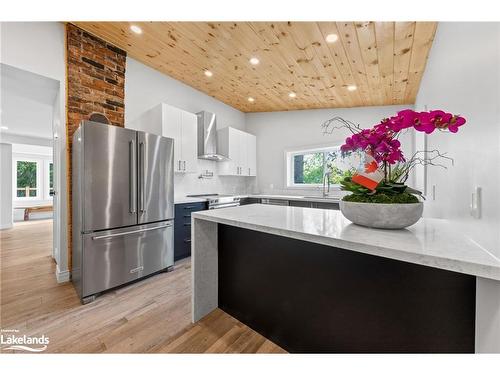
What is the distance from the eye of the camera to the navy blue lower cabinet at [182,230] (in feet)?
9.90

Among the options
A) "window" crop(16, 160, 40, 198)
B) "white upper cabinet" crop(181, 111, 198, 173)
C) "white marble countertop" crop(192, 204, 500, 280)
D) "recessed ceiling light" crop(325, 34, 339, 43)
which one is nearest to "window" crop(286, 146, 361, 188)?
"white upper cabinet" crop(181, 111, 198, 173)

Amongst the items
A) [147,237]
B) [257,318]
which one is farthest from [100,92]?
[257,318]

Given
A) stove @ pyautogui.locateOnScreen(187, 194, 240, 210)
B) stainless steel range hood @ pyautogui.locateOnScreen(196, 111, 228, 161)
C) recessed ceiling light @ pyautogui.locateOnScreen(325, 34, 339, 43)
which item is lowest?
stove @ pyautogui.locateOnScreen(187, 194, 240, 210)

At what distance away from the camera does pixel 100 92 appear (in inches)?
107

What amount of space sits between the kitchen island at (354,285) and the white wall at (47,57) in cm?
192

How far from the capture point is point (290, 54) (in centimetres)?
263

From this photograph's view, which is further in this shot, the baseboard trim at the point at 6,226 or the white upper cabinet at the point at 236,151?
the baseboard trim at the point at 6,226

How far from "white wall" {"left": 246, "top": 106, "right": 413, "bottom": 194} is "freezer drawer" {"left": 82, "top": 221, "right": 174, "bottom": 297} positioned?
9.25ft

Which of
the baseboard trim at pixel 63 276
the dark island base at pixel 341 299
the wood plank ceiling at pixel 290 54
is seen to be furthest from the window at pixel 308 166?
the baseboard trim at pixel 63 276

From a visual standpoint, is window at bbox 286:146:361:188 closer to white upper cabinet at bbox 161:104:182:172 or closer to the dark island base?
white upper cabinet at bbox 161:104:182:172

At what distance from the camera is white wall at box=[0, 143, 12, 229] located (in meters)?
5.45

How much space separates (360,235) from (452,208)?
0.98 m

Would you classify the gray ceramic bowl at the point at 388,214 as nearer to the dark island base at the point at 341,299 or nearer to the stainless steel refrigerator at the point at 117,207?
the dark island base at the point at 341,299

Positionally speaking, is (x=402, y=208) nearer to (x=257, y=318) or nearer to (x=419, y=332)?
(x=419, y=332)
